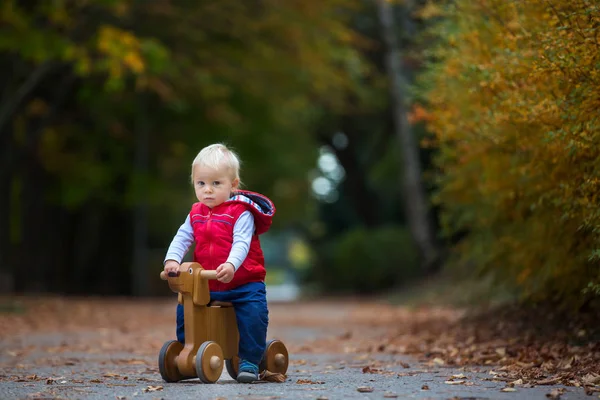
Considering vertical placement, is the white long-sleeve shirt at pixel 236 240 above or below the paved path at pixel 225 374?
above

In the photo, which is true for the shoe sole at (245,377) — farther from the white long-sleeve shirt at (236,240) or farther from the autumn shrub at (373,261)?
the autumn shrub at (373,261)

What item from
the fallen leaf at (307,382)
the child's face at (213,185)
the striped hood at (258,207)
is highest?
the child's face at (213,185)

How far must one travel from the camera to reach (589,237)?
8133 millimetres

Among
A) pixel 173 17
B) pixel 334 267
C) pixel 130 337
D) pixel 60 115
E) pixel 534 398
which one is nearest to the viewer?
pixel 534 398

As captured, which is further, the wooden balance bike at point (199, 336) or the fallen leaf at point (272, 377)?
the fallen leaf at point (272, 377)

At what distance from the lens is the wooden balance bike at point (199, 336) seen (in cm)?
637

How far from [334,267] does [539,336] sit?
76.1 feet

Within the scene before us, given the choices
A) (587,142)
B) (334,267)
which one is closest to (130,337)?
(587,142)

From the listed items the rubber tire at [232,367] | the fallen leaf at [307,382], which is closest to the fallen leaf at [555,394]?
the fallen leaf at [307,382]

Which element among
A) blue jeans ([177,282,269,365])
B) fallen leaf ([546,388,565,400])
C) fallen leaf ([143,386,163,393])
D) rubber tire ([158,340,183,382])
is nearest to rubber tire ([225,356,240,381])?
blue jeans ([177,282,269,365])

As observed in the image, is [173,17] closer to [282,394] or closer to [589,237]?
[589,237]

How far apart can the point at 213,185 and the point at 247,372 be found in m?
1.26

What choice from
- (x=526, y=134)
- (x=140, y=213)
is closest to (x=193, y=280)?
(x=526, y=134)

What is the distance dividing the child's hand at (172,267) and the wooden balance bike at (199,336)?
0.03m
